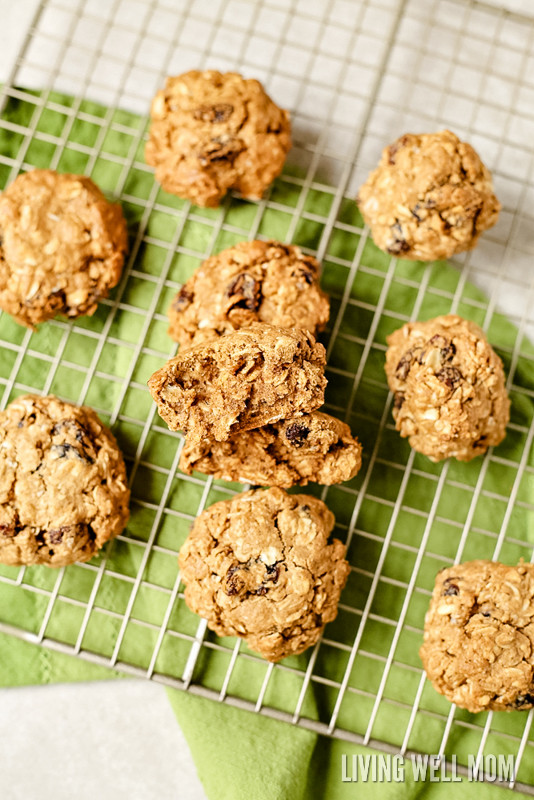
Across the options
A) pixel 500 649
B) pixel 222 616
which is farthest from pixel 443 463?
pixel 222 616

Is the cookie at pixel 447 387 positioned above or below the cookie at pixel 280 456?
above

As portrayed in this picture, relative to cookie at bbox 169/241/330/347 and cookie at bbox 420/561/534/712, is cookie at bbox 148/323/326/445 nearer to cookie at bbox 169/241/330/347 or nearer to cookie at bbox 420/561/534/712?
cookie at bbox 169/241/330/347

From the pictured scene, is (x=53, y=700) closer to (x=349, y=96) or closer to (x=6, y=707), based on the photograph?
(x=6, y=707)

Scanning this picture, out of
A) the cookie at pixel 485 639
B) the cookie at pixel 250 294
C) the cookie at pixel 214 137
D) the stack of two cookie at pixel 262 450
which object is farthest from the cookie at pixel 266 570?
the cookie at pixel 214 137

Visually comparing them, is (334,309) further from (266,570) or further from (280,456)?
(266,570)

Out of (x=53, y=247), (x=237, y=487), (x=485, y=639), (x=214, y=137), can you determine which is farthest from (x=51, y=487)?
(x=485, y=639)

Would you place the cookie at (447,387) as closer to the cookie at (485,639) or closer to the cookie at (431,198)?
the cookie at (431,198)
